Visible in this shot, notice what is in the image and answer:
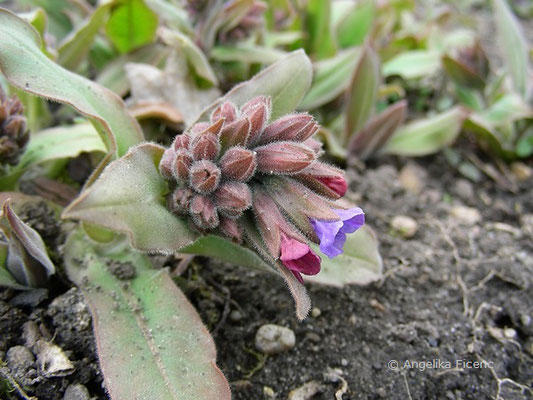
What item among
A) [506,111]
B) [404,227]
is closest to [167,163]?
[404,227]

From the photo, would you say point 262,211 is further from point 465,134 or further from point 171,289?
point 465,134

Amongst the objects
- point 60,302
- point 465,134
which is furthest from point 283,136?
point 465,134

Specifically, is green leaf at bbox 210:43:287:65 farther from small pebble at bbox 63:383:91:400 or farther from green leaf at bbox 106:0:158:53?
small pebble at bbox 63:383:91:400

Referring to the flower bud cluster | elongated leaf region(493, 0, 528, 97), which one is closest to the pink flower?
the flower bud cluster

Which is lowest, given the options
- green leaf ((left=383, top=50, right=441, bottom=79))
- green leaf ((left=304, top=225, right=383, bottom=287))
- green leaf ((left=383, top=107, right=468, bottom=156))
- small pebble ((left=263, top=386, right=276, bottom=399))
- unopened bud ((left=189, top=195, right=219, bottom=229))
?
green leaf ((left=383, top=107, right=468, bottom=156))

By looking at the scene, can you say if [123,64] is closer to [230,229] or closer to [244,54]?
[244,54]
